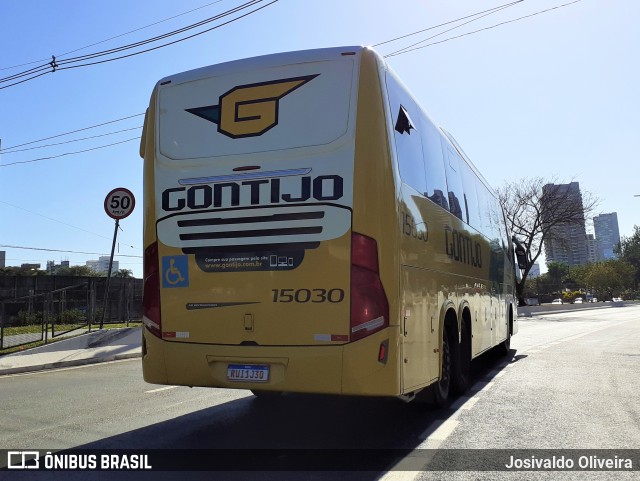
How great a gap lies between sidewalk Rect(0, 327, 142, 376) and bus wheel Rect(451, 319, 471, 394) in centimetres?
825

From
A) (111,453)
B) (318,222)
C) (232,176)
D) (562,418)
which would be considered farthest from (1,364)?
(562,418)

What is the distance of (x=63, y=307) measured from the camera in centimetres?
1762

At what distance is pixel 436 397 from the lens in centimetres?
642

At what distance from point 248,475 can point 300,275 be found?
1693 mm

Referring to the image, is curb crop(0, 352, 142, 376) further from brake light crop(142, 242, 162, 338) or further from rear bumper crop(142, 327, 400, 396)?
rear bumper crop(142, 327, 400, 396)

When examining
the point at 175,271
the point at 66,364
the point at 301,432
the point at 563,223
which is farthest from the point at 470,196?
the point at 563,223

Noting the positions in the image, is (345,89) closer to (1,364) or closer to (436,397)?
(436,397)

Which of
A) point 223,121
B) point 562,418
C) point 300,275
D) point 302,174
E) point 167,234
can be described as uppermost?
point 223,121

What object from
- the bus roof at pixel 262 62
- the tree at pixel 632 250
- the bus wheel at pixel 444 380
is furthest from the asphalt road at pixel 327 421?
the tree at pixel 632 250


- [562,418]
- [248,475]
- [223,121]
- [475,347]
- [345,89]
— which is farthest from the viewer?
[475,347]

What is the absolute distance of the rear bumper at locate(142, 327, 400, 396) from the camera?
4527mm

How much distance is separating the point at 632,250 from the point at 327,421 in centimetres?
11447

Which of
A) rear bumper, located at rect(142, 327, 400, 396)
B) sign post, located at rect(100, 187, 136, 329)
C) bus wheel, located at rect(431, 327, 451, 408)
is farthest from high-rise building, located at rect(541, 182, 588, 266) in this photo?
rear bumper, located at rect(142, 327, 400, 396)

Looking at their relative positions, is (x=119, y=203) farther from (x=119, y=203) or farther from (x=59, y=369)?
(x=59, y=369)
